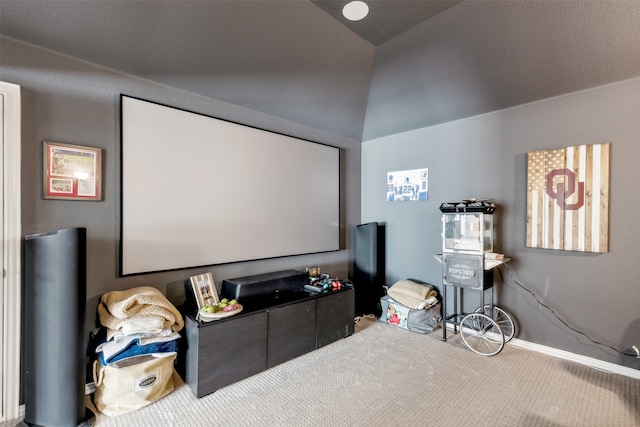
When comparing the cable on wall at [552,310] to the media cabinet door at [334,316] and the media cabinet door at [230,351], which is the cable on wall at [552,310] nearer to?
the media cabinet door at [334,316]

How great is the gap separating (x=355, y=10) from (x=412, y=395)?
9.76 feet

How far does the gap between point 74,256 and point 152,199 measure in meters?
0.80

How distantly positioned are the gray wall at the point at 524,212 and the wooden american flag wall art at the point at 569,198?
7 cm

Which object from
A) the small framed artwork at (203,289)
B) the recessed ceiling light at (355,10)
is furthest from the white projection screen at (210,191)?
the recessed ceiling light at (355,10)

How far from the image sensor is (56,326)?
162cm

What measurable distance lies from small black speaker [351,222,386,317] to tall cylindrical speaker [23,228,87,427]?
2724mm

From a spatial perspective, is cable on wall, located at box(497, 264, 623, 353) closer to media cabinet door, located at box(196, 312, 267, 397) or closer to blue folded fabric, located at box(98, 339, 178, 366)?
media cabinet door, located at box(196, 312, 267, 397)

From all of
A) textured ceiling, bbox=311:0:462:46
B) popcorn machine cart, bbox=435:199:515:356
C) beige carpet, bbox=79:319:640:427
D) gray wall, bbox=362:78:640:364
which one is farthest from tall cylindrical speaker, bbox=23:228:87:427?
gray wall, bbox=362:78:640:364

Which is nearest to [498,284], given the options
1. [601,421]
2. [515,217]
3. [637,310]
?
[515,217]

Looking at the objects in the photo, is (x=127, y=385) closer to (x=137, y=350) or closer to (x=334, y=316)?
(x=137, y=350)

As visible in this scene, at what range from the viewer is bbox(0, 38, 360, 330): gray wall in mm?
1859

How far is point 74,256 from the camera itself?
5.30ft

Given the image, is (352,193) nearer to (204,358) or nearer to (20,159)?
(204,358)

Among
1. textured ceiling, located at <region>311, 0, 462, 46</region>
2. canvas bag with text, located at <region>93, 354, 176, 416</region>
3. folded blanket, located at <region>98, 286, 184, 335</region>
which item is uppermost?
textured ceiling, located at <region>311, 0, 462, 46</region>
